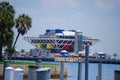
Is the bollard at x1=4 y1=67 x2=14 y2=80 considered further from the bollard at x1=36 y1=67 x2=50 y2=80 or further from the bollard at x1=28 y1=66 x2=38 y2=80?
the bollard at x1=36 y1=67 x2=50 y2=80

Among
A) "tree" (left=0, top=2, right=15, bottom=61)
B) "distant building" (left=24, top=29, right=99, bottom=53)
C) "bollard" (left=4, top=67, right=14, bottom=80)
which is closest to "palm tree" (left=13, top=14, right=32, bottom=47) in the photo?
"tree" (left=0, top=2, right=15, bottom=61)

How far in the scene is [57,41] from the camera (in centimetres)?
17050

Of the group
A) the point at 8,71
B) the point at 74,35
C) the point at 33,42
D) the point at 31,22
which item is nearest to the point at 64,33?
the point at 74,35

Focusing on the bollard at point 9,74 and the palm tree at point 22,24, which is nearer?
the bollard at point 9,74

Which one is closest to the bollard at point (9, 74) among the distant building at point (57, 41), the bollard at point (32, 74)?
the bollard at point (32, 74)

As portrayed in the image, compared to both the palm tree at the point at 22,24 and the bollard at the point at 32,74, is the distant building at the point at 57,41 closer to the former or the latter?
the palm tree at the point at 22,24

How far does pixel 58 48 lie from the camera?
172 m

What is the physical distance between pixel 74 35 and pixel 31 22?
116m

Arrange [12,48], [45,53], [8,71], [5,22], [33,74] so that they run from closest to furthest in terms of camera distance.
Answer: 1. [33,74]
2. [8,71]
3. [5,22]
4. [12,48]
5. [45,53]

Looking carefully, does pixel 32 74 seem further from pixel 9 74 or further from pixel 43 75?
pixel 43 75

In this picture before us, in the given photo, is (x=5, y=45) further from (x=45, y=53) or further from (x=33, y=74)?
(x=45, y=53)

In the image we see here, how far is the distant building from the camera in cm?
16988

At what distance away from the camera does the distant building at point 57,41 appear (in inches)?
6688

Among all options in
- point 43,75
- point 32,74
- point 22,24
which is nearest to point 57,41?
point 22,24
